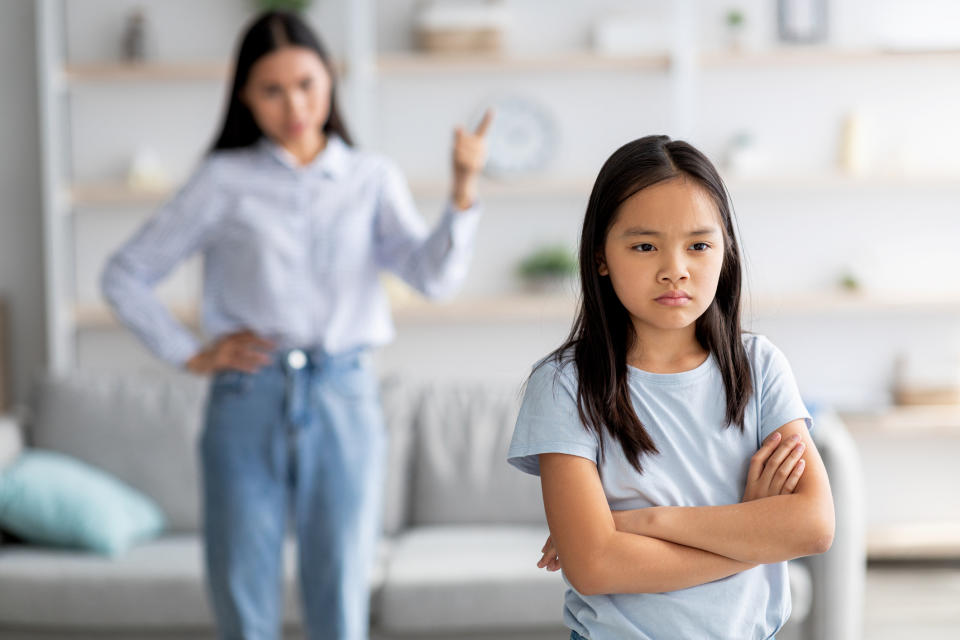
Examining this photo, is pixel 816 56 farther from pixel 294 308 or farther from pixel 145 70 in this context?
pixel 294 308

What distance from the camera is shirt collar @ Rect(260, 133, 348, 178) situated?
1.97 meters

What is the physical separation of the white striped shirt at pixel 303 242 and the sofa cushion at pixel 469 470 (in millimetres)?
1192

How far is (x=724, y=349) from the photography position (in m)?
1.09

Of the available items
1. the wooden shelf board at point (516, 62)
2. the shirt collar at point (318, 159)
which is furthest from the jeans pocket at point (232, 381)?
the wooden shelf board at point (516, 62)

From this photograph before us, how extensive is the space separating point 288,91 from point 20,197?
118 inches

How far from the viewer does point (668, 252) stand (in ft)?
3.40

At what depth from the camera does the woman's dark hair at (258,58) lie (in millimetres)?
1930

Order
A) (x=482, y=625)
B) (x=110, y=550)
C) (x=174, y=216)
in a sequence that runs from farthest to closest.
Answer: (x=110, y=550) → (x=482, y=625) → (x=174, y=216)

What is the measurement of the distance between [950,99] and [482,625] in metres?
2.97

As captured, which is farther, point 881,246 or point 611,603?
point 881,246

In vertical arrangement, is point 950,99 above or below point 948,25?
below

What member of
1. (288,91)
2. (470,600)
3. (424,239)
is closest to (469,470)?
(470,600)

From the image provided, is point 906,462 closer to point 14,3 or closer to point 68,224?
point 68,224

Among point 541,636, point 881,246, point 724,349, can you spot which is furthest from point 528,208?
point 724,349
